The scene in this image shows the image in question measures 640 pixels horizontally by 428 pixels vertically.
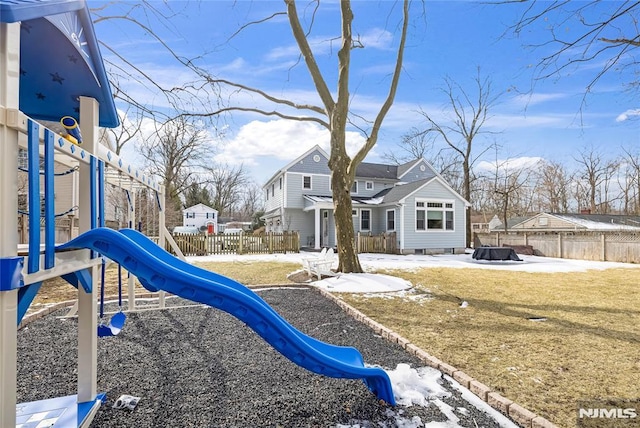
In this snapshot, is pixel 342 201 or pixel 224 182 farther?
pixel 224 182

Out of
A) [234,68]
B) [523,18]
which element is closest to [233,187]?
[234,68]

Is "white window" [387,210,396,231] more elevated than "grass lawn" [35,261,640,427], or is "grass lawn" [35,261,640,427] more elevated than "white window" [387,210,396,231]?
"white window" [387,210,396,231]

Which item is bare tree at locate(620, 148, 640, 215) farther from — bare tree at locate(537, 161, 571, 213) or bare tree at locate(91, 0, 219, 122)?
bare tree at locate(91, 0, 219, 122)

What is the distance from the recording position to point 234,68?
30.7 ft

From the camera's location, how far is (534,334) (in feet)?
13.9

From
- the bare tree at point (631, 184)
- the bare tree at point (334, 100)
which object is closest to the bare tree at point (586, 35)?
the bare tree at point (334, 100)

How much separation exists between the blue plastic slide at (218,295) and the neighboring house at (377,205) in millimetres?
15414

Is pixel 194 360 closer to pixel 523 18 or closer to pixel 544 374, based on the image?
pixel 544 374

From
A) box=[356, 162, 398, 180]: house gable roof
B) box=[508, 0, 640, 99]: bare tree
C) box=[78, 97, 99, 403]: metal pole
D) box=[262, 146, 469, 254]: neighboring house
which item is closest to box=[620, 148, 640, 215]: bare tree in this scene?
box=[262, 146, 469, 254]: neighboring house

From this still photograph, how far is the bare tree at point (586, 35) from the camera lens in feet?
14.2

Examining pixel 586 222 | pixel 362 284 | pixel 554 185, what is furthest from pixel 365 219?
pixel 554 185

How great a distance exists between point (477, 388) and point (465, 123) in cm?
2399

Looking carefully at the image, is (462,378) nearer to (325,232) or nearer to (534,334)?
(534,334)

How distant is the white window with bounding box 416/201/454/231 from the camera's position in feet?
59.0
